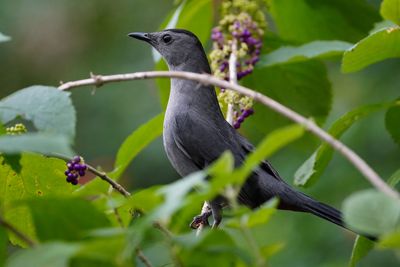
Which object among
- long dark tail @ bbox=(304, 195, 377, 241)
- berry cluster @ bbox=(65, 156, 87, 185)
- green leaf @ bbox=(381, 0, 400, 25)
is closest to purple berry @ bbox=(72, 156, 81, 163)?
berry cluster @ bbox=(65, 156, 87, 185)

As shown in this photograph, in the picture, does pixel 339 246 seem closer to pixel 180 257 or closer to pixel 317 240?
pixel 317 240

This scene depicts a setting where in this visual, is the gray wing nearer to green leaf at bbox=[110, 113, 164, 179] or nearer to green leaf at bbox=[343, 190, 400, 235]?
green leaf at bbox=[110, 113, 164, 179]

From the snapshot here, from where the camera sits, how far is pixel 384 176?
23.7 feet

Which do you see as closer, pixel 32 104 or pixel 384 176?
pixel 32 104

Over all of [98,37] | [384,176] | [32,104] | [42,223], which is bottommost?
[384,176]

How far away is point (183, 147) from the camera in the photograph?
430cm

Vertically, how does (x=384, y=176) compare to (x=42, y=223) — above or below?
below

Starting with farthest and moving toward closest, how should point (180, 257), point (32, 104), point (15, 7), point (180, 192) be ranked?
point (15, 7) → point (32, 104) → point (180, 257) → point (180, 192)

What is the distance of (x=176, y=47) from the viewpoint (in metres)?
4.86

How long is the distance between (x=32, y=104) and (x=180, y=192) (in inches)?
27.7

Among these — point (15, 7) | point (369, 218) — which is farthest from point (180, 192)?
point (15, 7)

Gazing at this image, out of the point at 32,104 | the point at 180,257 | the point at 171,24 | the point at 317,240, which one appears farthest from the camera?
the point at 317,240

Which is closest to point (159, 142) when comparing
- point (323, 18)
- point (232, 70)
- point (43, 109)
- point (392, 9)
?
point (323, 18)

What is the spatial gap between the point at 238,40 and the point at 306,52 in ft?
2.06
